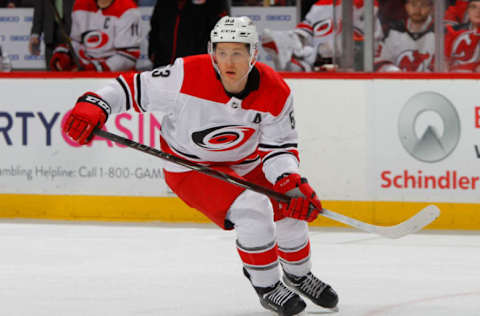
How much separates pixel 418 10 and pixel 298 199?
2.34 meters

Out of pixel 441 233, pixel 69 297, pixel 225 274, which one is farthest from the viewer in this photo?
pixel 441 233

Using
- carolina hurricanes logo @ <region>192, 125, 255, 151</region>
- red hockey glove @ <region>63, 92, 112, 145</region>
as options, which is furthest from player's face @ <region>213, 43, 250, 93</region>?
red hockey glove @ <region>63, 92, 112, 145</region>

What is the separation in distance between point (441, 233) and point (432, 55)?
0.92 metres

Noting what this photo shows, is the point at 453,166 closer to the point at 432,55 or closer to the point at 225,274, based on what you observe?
the point at 432,55

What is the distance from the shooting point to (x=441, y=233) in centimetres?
502

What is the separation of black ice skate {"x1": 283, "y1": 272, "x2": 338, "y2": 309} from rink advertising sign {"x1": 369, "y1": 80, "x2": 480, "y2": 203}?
2.01 m

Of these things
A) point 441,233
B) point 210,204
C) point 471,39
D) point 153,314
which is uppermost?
point 471,39

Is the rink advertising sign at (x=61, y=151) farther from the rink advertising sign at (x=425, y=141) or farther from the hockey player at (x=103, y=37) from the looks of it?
the rink advertising sign at (x=425, y=141)

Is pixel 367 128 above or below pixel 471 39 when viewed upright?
below

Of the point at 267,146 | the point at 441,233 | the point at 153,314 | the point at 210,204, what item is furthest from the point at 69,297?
the point at 441,233

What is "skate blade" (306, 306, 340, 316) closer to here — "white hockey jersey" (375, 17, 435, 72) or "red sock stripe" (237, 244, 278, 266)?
"red sock stripe" (237, 244, 278, 266)

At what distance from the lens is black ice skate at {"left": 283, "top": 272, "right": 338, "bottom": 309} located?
3.14m

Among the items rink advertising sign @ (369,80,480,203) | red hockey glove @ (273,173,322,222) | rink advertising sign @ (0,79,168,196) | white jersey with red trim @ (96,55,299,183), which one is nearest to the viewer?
red hockey glove @ (273,173,322,222)

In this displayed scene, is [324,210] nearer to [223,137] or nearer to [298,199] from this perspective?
[298,199]
